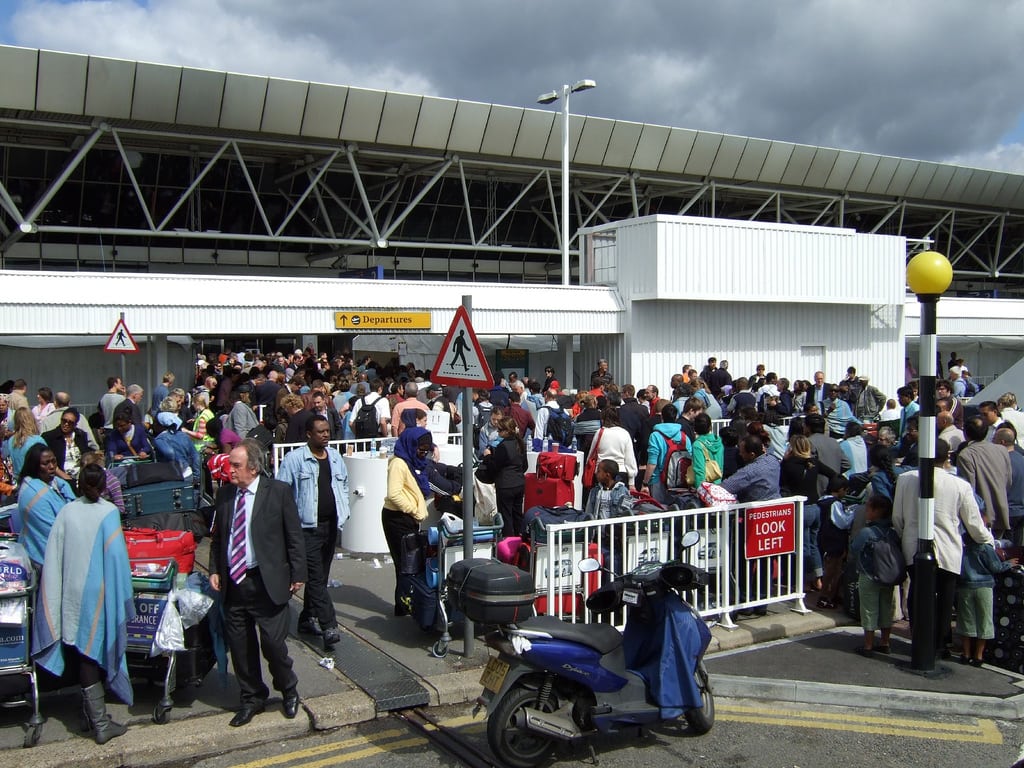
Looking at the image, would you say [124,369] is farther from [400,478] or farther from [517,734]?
[517,734]

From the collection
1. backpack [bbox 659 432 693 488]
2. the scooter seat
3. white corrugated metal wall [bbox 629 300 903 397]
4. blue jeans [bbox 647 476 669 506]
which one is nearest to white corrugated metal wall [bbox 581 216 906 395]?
white corrugated metal wall [bbox 629 300 903 397]

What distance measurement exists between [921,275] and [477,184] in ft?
99.1

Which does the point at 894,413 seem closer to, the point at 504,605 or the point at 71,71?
the point at 504,605

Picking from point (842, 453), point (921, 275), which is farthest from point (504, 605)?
point (842, 453)

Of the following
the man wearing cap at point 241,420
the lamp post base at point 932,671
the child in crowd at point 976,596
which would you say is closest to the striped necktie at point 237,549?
the lamp post base at point 932,671

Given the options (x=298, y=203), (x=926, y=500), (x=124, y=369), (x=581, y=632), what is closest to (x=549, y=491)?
(x=926, y=500)

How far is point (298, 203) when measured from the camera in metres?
28.5

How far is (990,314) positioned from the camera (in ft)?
86.1

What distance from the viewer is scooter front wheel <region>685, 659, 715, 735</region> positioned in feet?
18.9

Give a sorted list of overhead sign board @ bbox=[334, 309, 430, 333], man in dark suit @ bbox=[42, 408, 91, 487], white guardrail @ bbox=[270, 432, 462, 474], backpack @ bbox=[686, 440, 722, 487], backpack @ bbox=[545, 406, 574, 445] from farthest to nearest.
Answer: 1. overhead sign board @ bbox=[334, 309, 430, 333]
2. backpack @ bbox=[545, 406, 574, 445]
3. white guardrail @ bbox=[270, 432, 462, 474]
4. man in dark suit @ bbox=[42, 408, 91, 487]
5. backpack @ bbox=[686, 440, 722, 487]

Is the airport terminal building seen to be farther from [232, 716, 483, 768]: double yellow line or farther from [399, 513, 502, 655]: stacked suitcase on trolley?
[232, 716, 483, 768]: double yellow line

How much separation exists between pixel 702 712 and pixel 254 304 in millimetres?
13788

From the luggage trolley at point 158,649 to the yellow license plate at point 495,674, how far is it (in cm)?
206

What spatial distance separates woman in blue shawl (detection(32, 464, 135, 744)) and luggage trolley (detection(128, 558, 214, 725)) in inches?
10.1
